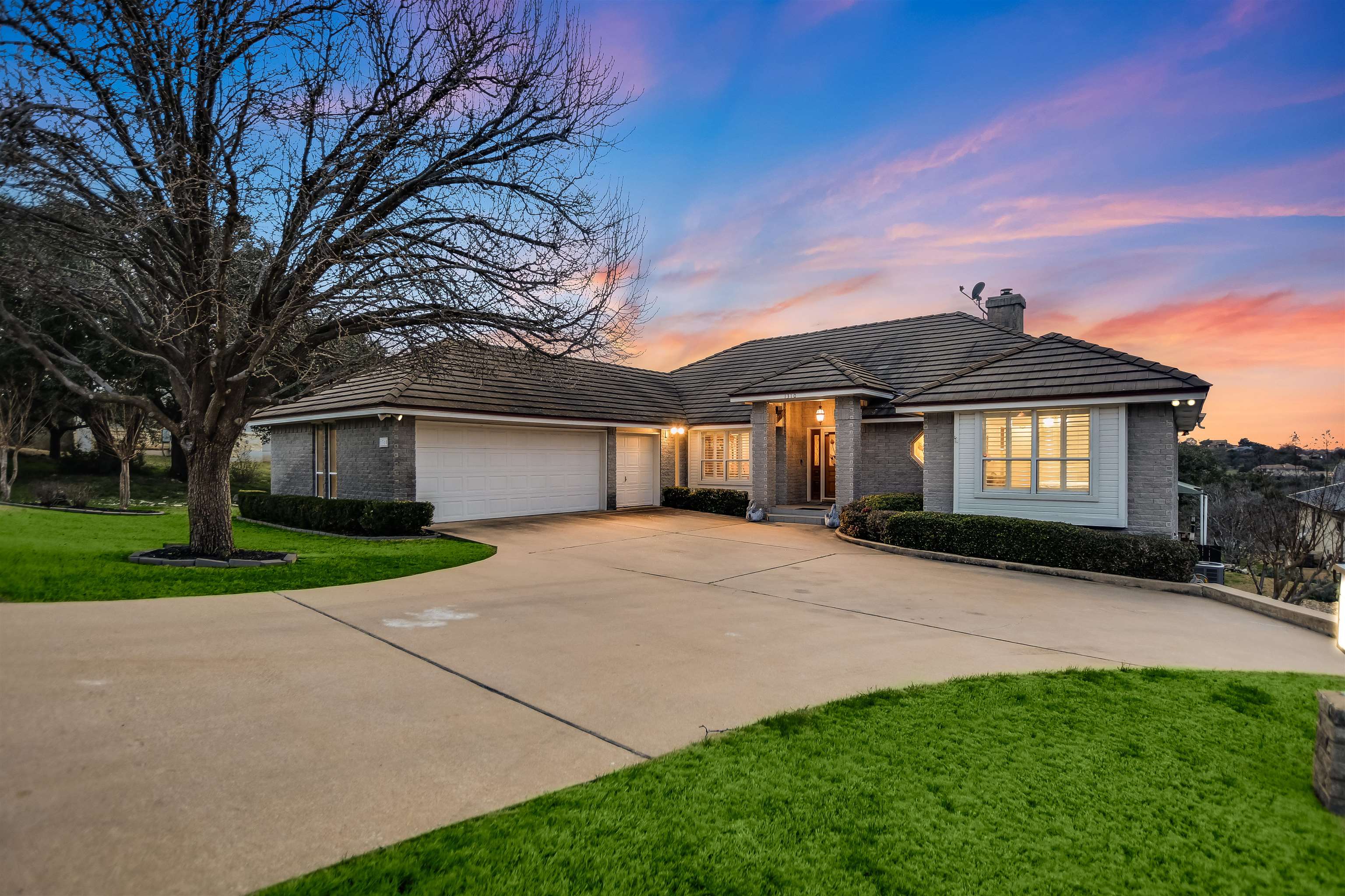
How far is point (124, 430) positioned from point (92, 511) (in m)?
4.03

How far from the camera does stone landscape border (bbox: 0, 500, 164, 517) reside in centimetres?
1733

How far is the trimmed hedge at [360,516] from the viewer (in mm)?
13781

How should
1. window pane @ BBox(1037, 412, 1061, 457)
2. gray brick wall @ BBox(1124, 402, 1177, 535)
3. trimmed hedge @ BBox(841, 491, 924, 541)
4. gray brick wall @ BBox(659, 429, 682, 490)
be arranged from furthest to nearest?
gray brick wall @ BBox(659, 429, 682, 490)
trimmed hedge @ BBox(841, 491, 924, 541)
window pane @ BBox(1037, 412, 1061, 457)
gray brick wall @ BBox(1124, 402, 1177, 535)

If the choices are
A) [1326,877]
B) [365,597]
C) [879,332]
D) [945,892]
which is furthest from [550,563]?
[879,332]

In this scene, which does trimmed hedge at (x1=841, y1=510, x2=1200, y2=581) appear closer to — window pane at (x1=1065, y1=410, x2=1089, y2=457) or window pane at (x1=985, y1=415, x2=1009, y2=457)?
window pane at (x1=985, y1=415, x2=1009, y2=457)

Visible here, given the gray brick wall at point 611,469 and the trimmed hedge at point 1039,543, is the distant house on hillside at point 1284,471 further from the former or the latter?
the gray brick wall at point 611,469

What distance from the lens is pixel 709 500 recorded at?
20.0m

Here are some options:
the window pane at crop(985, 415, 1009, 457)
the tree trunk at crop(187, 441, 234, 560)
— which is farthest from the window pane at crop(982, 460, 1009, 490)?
the tree trunk at crop(187, 441, 234, 560)

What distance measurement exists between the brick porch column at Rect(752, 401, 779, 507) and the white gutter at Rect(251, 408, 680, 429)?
12.6 feet

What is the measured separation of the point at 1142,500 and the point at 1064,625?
20.6 feet

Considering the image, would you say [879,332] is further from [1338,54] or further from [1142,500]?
[1338,54]

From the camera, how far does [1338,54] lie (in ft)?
27.6

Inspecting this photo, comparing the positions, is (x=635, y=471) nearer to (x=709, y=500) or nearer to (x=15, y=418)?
(x=709, y=500)

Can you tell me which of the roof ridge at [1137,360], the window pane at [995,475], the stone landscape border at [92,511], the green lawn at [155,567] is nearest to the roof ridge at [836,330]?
the roof ridge at [1137,360]
